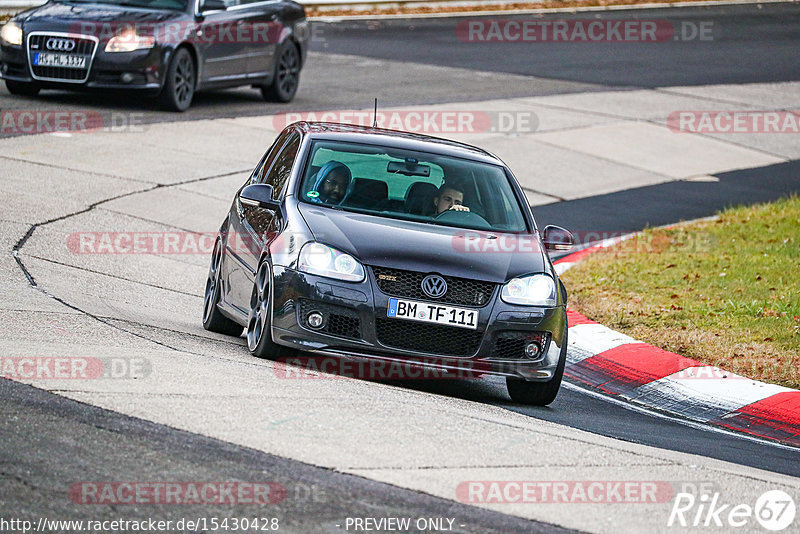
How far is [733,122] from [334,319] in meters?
16.0

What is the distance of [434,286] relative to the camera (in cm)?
770

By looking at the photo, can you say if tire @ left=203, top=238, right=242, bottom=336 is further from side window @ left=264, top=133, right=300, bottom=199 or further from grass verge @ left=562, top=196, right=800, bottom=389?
grass verge @ left=562, top=196, right=800, bottom=389

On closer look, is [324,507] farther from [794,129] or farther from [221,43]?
[794,129]

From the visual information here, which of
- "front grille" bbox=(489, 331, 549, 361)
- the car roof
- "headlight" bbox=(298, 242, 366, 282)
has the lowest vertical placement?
"front grille" bbox=(489, 331, 549, 361)

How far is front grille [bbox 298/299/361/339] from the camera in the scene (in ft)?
25.3

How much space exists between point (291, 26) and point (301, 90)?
5.81 ft

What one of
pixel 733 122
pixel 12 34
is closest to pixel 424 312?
pixel 12 34

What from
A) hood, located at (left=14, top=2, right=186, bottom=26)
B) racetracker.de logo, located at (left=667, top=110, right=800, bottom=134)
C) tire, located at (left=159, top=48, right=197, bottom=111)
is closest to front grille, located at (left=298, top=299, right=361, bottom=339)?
hood, located at (left=14, top=2, right=186, bottom=26)

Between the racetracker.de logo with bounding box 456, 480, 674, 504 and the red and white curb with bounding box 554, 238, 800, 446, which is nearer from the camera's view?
the racetracker.de logo with bounding box 456, 480, 674, 504

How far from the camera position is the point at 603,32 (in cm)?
3123

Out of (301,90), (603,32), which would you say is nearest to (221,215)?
(301,90)

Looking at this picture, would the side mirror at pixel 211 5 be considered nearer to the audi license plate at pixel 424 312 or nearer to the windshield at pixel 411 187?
the windshield at pixel 411 187

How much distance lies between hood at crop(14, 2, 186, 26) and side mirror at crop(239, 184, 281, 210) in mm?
8939

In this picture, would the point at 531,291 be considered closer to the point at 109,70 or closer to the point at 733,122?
the point at 109,70
